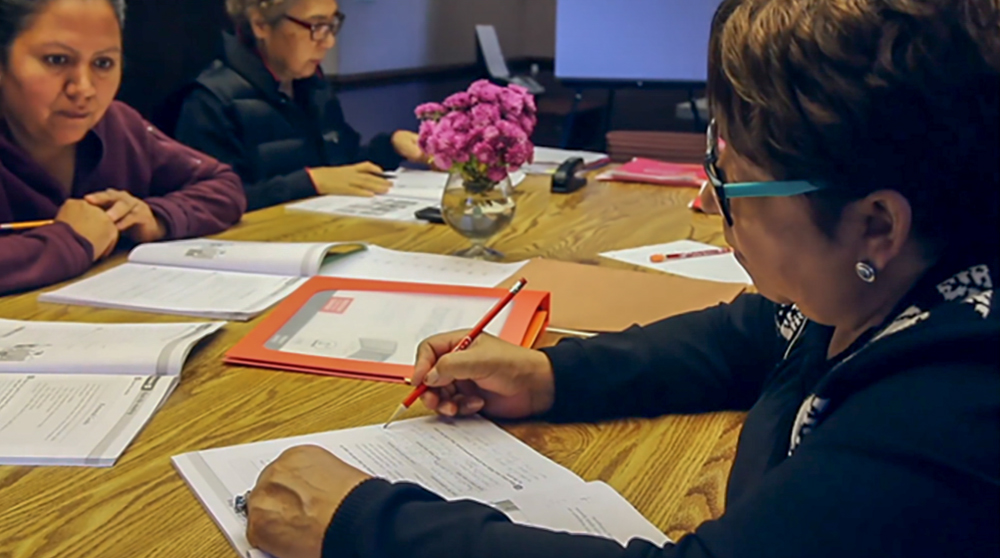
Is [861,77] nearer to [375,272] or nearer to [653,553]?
[653,553]

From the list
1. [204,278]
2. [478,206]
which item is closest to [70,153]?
[204,278]

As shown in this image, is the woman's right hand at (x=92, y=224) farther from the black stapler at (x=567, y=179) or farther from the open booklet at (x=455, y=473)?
the black stapler at (x=567, y=179)

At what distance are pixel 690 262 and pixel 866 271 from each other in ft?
2.85

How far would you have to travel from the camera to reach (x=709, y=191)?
0.80 meters

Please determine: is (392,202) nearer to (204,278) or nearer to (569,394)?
(204,278)

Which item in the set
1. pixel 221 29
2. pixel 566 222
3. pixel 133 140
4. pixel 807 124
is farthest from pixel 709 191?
pixel 221 29

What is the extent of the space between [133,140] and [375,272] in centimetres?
68

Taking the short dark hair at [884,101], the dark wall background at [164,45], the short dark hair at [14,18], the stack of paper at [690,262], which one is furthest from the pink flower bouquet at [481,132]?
the dark wall background at [164,45]

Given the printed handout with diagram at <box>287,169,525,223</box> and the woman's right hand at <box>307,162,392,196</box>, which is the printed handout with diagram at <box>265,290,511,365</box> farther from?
the woman's right hand at <box>307,162,392,196</box>

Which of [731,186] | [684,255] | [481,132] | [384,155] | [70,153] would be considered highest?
[731,186]

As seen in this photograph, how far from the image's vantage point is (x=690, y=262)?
150 centimetres

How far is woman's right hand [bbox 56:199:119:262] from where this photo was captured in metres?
1.43

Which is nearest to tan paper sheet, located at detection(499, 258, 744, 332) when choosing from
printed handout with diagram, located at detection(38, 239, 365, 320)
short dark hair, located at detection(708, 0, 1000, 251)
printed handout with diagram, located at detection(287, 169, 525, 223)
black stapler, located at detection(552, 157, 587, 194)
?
printed handout with diagram, located at detection(38, 239, 365, 320)

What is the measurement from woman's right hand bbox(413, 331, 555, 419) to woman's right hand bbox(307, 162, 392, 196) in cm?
117
